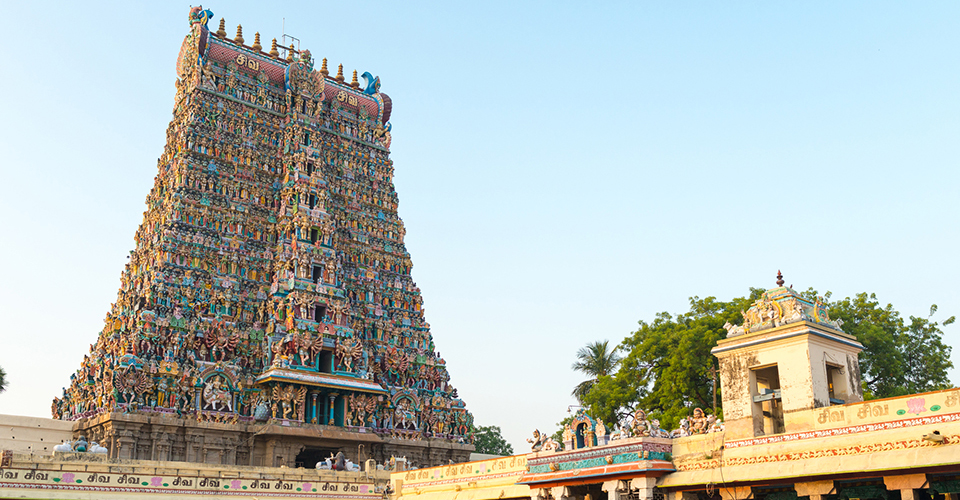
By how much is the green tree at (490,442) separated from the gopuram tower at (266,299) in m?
29.7

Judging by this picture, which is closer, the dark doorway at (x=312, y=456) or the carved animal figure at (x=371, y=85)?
the dark doorway at (x=312, y=456)

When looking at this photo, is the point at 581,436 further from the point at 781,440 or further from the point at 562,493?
the point at 781,440

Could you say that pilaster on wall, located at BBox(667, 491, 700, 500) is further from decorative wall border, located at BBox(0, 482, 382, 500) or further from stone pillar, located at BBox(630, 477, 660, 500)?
decorative wall border, located at BBox(0, 482, 382, 500)

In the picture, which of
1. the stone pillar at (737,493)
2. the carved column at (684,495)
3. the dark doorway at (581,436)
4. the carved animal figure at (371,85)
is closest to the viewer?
the stone pillar at (737,493)

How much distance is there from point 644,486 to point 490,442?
2246 inches

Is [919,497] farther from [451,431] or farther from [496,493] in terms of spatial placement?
[451,431]

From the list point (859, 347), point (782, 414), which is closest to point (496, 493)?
point (782, 414)

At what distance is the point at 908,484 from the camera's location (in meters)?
16.0

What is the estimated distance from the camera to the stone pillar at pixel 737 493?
1895 centimetres

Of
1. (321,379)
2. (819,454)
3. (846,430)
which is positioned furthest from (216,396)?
(846,430)

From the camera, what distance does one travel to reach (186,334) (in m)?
38.8

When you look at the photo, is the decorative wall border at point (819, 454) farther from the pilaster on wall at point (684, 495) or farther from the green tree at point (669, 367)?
the green tree at point (669, 367)

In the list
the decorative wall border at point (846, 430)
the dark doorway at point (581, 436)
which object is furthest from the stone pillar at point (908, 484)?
the dark doorway at point (581, 436)

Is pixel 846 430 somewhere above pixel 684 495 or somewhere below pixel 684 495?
above
